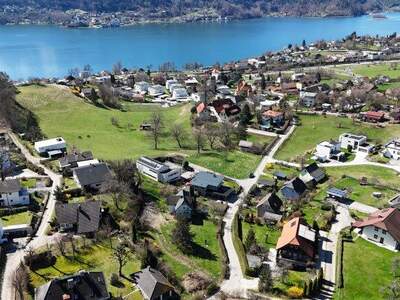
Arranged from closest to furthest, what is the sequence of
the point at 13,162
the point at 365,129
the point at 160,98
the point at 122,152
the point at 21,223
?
the point at 21,223
the point at 13,162
the point at 122,152
the point at 365,129
the point at 160,98

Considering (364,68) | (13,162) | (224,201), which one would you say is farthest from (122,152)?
(364,68)

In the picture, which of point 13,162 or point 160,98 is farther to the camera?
point 160,98

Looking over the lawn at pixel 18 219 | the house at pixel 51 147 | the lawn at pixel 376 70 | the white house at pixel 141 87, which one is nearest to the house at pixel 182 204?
the lawn at pixel 18 219

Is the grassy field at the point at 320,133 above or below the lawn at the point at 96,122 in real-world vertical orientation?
below

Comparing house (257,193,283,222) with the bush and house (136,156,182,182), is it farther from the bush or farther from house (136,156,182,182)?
house (136,156,182,182)

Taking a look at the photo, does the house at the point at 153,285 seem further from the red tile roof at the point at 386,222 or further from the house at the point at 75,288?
the red tile roof at the point at 386,222

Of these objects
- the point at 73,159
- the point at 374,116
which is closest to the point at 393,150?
the point at 374,116

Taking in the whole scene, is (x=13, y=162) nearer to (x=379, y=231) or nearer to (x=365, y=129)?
(x=379, y=231)
